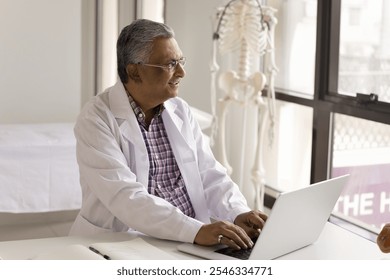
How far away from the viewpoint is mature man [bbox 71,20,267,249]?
211 centimetres

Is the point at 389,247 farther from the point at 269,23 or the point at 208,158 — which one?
the point at 269,23

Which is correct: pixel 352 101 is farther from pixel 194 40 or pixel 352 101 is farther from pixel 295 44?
pixel 194 40

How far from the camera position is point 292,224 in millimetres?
1859

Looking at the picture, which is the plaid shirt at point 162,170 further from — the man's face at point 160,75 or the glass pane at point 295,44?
the glass pane at point 295,44

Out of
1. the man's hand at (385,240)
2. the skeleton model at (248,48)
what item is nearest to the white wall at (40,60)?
Result: the skeleton model at (248,48)

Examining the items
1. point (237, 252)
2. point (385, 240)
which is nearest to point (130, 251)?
point (237, 252)

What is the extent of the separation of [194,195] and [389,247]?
2.54 ft

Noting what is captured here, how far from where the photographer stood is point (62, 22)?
4.61 meters

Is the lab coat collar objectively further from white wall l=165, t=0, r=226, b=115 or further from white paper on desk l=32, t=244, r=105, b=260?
white wall l=165, t=0, r=226, b=115

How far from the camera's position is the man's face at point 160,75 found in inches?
89.3

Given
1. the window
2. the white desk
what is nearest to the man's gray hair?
the white desk

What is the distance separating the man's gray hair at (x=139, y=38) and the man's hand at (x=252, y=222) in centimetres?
58

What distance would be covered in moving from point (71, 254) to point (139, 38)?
79cm

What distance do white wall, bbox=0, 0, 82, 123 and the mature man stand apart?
2.31 meters
